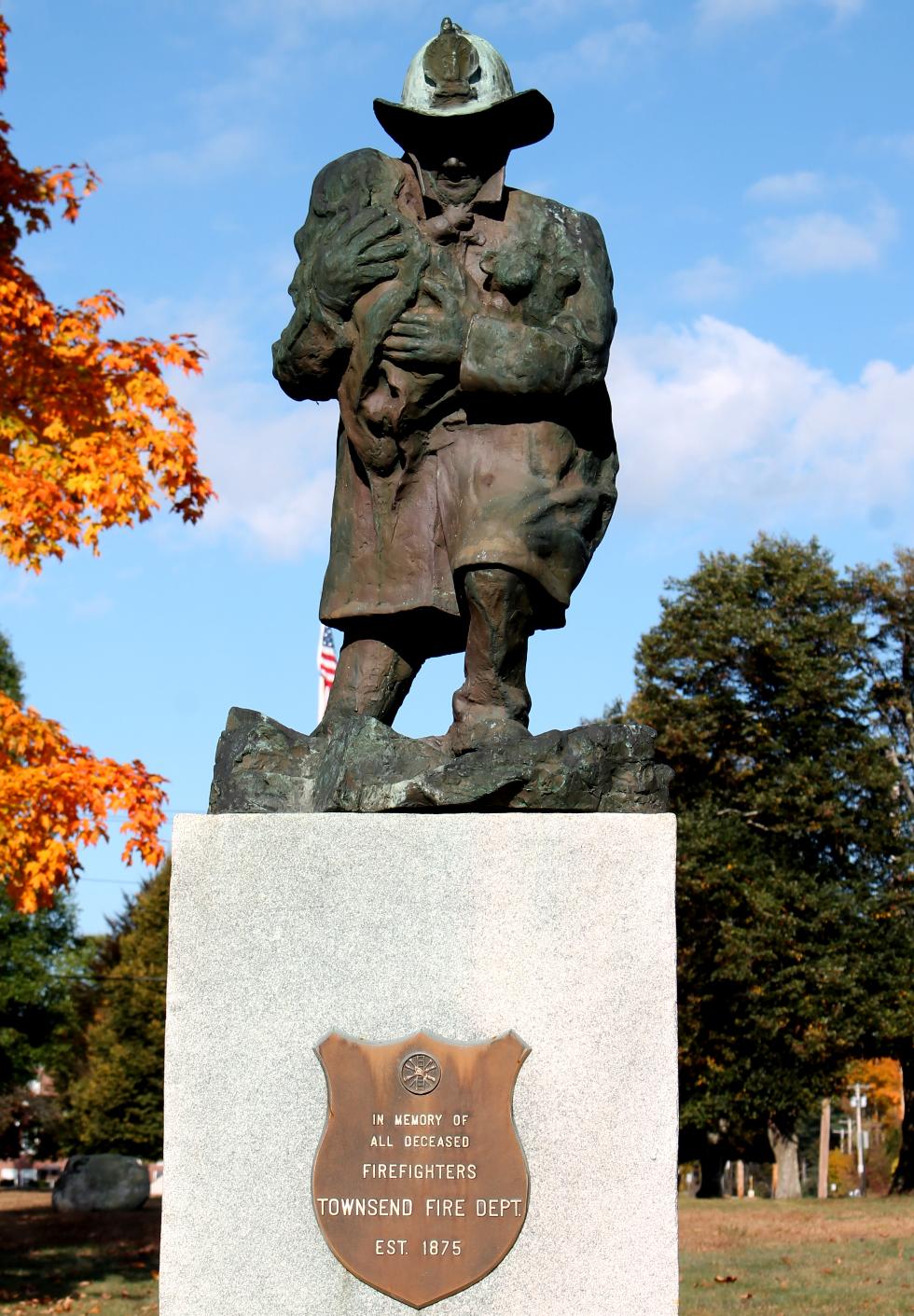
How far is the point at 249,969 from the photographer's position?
4246mm

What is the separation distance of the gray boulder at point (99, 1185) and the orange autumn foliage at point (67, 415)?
16.4 metres

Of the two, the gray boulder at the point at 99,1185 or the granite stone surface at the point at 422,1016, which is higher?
the granite stone surface at the point at 422,1016

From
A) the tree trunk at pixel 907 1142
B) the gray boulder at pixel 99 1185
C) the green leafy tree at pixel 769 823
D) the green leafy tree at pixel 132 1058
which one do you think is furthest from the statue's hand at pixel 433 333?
the green leafy tree at pixel 132 1058

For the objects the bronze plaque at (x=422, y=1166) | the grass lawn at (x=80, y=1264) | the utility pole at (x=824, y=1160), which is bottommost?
the utility pole at (x=824, y=1160)

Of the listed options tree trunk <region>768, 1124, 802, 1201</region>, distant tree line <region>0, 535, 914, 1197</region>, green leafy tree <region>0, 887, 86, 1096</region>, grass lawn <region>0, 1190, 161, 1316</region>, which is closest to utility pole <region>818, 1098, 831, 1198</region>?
tree trunk <region>768, 1124, 802, 1201</region>

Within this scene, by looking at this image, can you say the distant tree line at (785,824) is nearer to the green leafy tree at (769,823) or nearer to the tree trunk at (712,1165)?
the green leafy tree at (769,823)

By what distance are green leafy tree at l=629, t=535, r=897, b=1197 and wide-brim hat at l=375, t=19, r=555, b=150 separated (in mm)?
19249

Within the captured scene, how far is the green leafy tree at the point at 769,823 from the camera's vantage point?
2320 cm

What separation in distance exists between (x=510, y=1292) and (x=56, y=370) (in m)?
7.32

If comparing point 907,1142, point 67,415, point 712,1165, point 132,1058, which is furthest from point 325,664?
point 132,1058

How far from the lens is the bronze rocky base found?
441 centimetres

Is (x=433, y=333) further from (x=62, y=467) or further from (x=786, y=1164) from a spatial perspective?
(x=786, y=1164)

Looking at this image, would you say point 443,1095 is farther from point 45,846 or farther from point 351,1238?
point 45,846

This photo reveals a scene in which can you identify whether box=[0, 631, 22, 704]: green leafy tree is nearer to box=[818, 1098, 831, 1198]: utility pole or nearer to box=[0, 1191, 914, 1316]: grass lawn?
box=[0, 1191, 914, 1316]: grass lawn
